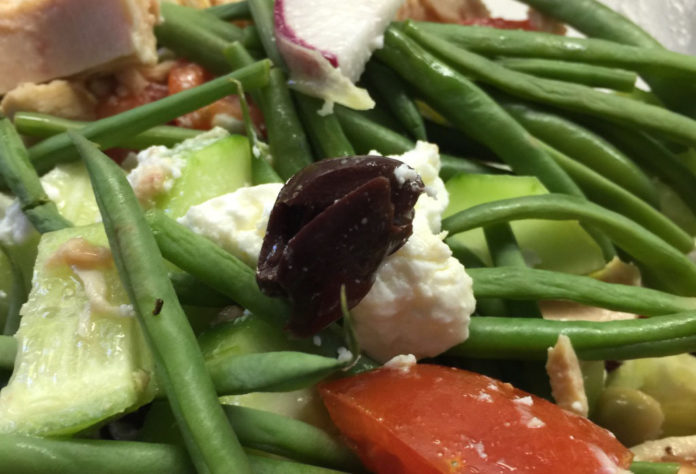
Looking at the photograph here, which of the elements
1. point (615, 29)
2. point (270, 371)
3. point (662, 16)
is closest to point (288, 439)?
point (270, 371)

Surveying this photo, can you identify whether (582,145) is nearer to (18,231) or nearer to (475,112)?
(475,112)

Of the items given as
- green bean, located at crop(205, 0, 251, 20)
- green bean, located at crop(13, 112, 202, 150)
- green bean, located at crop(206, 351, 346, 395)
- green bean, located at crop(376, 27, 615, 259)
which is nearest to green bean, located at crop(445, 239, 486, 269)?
green bean, located at crop(376, 27, 615, 259)

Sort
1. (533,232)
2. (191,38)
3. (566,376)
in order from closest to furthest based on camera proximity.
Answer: (566,376)
(533,232)
(191,38)

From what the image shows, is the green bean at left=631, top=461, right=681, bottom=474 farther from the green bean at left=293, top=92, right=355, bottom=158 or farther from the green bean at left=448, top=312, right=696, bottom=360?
the green bean at left=293, top=92, right=355, bottom=158

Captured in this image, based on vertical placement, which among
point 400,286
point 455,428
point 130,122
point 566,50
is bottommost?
point 455,428

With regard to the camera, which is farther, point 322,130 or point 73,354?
point 322,130

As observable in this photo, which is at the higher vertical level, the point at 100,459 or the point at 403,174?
the point at 403,174

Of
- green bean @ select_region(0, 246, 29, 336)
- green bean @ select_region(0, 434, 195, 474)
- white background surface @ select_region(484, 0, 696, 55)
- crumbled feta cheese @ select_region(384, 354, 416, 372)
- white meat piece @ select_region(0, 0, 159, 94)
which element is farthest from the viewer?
white background surface @ select_region(484, 0, 696, 55)

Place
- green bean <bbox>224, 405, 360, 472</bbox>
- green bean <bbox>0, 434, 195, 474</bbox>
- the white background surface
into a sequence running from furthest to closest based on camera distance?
the white background surface → green bean <bbox>224, 405, 360, 472</bbox> → green bean <bbox>0, 434, 195, 474</bbox>

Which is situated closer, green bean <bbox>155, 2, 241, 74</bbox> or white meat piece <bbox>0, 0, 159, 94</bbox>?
white meat piece <bbox>0, 0, 159, 94</bbox>
